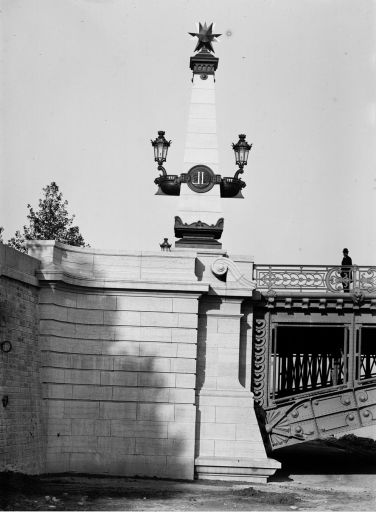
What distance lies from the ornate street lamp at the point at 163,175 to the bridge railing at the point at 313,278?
3.47 meters

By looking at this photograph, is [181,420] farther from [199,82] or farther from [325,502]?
[199,82]

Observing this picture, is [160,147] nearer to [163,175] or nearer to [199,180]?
[163,175]

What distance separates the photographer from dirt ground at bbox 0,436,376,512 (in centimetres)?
2191

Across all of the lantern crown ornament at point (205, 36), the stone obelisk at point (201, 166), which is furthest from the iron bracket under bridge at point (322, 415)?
the lantern crown ornament at point (205, 36)

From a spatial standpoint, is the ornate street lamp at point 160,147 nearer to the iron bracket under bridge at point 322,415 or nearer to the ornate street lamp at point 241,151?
the ornate street lamp at point 241,151

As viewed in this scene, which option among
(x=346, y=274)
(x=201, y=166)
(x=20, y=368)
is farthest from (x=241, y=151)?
(x=20, y=368)

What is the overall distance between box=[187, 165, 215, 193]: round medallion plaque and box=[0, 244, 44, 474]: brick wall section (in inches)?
242

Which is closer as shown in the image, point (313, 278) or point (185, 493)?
point (185, 493)

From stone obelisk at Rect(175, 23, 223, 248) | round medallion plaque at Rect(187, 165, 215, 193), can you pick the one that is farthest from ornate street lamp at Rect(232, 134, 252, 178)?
round medallion plaque at Rect(187, 165, 215, 193)

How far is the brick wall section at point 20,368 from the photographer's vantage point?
23.8 metres

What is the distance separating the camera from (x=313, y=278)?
2930 cm

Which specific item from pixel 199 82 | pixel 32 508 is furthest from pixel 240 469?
pixel 199 82

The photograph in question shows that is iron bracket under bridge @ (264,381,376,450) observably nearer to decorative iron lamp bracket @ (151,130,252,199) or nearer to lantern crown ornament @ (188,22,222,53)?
decorative iron lamp bracket @ (151,130,252,199)

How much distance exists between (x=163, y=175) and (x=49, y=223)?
11579 millimetres
